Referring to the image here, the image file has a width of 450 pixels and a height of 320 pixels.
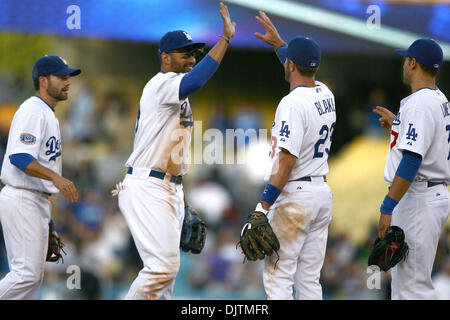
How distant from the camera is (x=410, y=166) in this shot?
4.88 metres

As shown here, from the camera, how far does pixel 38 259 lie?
212 inches

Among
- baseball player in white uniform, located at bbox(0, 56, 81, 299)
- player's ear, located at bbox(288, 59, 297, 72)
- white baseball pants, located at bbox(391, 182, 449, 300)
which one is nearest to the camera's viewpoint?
white baseball pants, located at bbox(391, 182, 449, 300)

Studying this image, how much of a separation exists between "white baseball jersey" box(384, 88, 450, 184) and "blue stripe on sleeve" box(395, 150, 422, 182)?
45mm

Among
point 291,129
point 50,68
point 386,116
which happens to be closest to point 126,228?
point 50,68

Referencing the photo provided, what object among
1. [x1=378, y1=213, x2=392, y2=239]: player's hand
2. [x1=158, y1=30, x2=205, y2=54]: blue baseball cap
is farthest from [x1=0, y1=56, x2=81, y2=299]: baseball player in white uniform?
[x1=378, y1=213, x2=392, y2=239]: player's hand

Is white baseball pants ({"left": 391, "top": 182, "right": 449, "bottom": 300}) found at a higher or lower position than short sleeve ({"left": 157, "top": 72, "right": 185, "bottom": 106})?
lower

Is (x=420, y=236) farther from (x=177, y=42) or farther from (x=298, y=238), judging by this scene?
(x=177, y=42)

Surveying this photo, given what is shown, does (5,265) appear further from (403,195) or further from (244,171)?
(403,195)

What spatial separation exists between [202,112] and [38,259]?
8319 mm

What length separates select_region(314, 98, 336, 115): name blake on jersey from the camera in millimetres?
5090

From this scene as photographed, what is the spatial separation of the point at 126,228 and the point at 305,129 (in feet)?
20.8

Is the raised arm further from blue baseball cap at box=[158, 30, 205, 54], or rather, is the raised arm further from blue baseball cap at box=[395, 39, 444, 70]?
blue baseball cap at box=[395, 39, 444, 70]

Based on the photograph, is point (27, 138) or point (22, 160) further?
point (27, 138)
